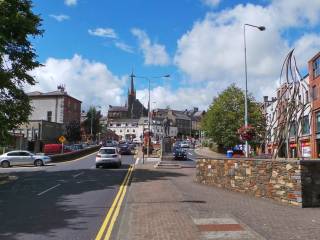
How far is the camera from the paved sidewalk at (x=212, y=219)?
950 cm

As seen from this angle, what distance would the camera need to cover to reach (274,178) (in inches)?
597

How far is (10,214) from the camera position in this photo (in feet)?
43.2

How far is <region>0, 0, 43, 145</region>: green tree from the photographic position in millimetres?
25578

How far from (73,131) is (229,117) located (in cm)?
3628

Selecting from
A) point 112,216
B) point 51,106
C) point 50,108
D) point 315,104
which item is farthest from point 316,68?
point 50,108

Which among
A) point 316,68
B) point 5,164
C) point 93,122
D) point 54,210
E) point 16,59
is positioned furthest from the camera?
point 93,122

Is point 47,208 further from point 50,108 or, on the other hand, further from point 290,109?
point 50,108

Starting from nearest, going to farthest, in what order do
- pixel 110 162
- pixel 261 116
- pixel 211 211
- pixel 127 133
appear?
pixel 211 211 → pixel 110 162 → pixel 261 116 → pixel 127 133

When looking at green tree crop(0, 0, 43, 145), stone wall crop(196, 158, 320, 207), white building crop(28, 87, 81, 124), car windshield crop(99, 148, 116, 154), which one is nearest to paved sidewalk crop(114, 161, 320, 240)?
stone wall crop(196, 158, 320, 207)

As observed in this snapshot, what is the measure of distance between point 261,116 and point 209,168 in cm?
5167

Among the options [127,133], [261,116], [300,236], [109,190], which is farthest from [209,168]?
[127,133]

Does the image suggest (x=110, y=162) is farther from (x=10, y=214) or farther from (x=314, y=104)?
(x=314, y=104)

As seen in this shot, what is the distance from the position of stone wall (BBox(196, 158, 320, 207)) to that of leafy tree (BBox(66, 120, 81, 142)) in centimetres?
7538

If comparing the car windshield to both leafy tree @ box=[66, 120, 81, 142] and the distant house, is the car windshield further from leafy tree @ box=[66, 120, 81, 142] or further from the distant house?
leafy tree @ box=[66, 120, 81, 142]
